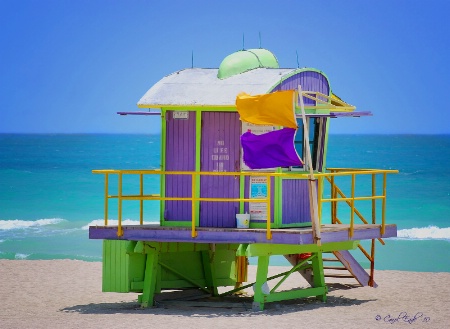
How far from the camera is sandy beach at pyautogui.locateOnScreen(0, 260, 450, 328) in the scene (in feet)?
69.4

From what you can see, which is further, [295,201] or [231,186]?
[295,201]

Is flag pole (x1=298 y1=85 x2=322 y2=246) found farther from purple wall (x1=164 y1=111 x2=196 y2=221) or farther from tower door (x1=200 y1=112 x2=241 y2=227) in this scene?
purple wall (x1=164 y1=111 x2=196 y2=221)

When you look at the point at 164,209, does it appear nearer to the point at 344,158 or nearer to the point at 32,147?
the point at 344,158

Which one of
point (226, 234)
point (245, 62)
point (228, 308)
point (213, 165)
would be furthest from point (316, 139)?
point (228, 308)

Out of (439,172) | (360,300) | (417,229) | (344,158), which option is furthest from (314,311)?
(344,158)

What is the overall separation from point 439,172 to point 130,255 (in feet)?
211

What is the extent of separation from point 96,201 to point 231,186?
39041 millimetres

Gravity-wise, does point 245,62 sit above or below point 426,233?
above

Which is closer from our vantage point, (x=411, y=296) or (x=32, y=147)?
(x=411, y=296)

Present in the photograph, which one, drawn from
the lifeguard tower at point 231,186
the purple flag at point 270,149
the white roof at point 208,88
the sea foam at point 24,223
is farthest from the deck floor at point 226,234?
the sea foam at point 24,223

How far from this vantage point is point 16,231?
46.1m

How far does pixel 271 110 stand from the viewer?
21406mm

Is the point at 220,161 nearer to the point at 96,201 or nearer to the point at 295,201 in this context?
the point at 295,201

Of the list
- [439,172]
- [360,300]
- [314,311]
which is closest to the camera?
[314,311]
